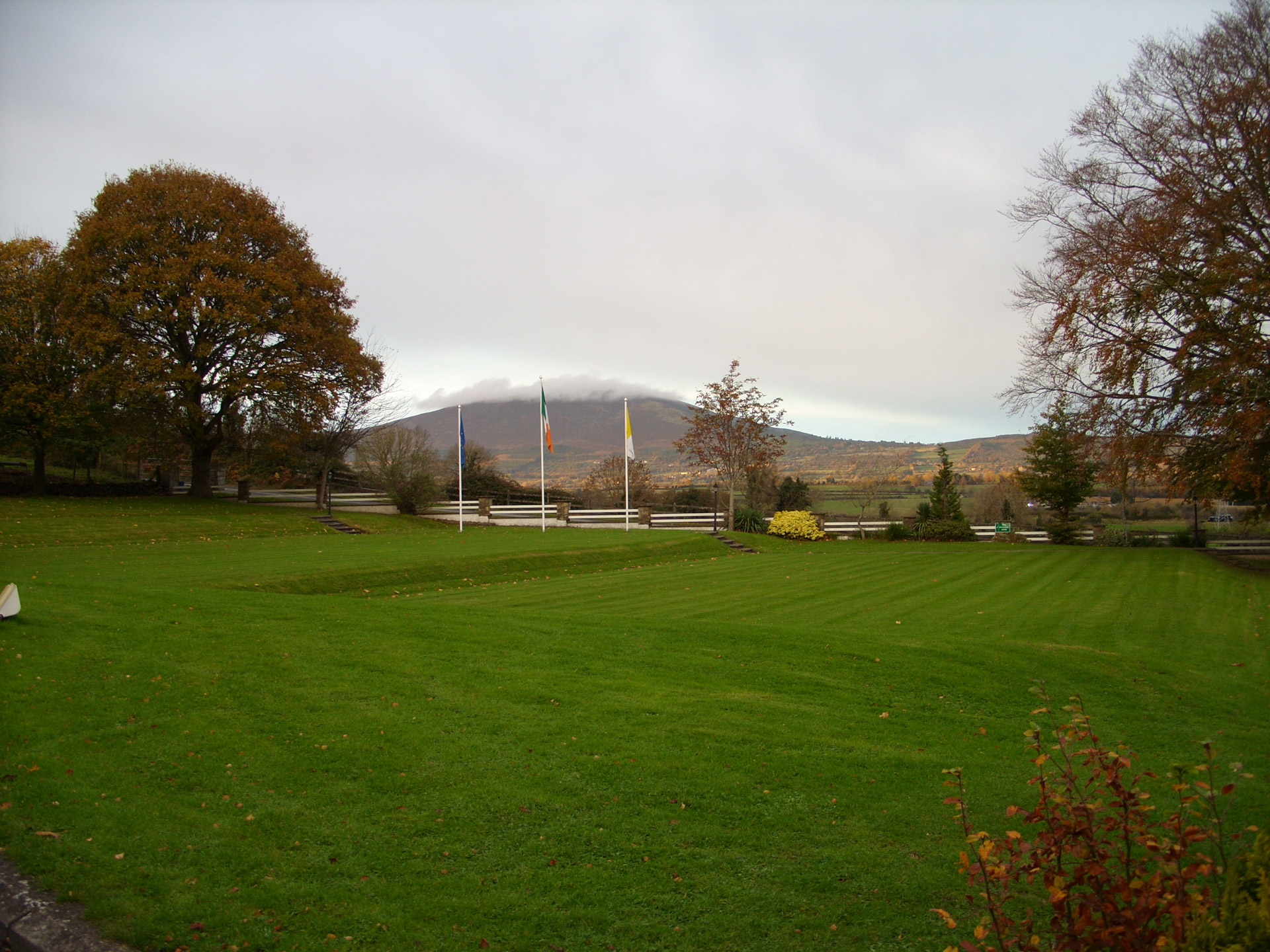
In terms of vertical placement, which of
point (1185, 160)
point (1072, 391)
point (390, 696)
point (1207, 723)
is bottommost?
point (1207, 723)

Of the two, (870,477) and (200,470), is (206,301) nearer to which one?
(200,470)

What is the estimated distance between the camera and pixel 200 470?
118ft

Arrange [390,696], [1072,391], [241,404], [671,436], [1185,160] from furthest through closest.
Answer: [671,436] → [241,404] → [1072,391] → [1185,160] → [390,696]

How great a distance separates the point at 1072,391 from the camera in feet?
74.3

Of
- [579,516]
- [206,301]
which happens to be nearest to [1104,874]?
[206,301]

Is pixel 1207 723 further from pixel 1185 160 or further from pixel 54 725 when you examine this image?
pixel 1185 160

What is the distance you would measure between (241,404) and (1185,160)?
121ft

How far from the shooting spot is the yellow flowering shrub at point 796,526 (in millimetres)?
34500

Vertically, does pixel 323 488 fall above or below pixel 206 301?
below

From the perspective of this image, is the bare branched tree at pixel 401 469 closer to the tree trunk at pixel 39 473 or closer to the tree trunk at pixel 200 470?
the tree trunk at pixel 200 470

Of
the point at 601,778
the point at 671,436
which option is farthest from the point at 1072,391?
the point at 671,436

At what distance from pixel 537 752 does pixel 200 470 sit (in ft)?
119

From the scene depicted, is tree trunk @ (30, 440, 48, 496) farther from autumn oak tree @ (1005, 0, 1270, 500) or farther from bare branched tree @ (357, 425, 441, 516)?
autumn oak tree @ (1005, 0, 1270, 500)

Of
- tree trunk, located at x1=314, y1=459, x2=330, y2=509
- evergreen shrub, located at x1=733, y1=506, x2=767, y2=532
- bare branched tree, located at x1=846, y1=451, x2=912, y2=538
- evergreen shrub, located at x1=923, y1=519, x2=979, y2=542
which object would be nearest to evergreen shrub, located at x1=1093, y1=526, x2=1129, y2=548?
evergreen shrub, located at x1=923, y1=519, x2=979, y2=542
